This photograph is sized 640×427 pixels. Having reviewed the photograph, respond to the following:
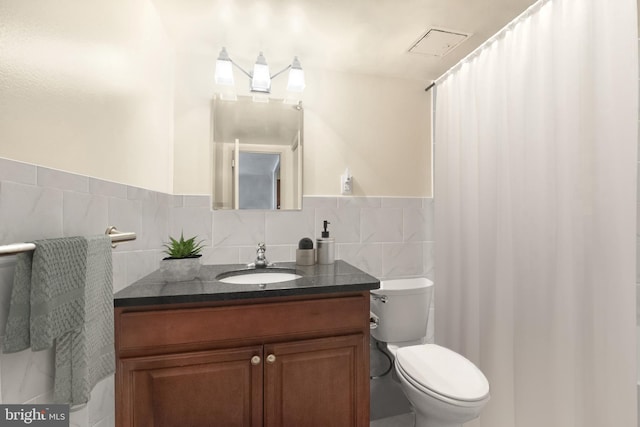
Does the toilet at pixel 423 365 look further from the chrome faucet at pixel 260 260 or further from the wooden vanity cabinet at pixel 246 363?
the chrome faucet at pixel 260 260

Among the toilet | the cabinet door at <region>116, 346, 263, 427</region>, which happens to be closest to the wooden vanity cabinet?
the cabinet door at <region>116, 346, 263, 427</region>

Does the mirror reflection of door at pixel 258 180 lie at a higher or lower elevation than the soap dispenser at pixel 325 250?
higher

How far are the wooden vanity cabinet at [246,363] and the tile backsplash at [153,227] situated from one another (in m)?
0.14

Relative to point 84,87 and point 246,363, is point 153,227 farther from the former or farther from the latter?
point 246,363

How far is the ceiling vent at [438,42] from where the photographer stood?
149 centimetres

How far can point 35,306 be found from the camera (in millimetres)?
579

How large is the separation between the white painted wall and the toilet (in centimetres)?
140

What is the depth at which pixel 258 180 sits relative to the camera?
1691 millimetres

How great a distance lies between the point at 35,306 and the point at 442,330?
6.10ft

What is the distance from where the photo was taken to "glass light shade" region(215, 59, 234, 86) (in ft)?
5.18

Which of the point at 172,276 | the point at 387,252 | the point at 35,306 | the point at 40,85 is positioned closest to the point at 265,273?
the point at 172,276

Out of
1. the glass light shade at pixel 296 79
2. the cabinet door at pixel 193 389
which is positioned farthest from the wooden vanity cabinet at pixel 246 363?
the glass light shade at pixel 296 79

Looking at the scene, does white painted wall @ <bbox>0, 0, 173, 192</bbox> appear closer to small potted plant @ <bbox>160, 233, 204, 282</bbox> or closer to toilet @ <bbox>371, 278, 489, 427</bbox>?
small potted plant @ <bbox>160, 233, 204, 282</bbox>

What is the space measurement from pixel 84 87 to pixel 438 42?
166 centimetres
